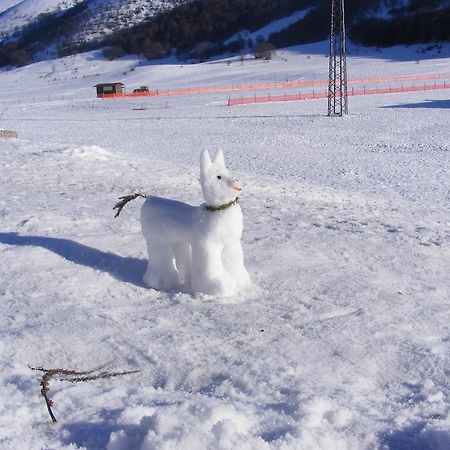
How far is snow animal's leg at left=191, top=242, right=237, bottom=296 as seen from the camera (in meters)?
5.33

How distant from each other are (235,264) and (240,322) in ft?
2.43

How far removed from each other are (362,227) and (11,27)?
15693cm

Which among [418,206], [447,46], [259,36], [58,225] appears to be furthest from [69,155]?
[259,36]

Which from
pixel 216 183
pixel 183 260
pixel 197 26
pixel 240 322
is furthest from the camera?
pixel 197 26

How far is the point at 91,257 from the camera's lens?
20.7 feet

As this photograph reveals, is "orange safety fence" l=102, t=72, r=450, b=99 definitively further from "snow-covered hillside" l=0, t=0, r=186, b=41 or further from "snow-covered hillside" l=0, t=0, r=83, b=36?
"snow-covered hillside" l=0, t=0, r=83, b=36

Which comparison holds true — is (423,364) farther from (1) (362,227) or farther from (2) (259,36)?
(2) (259,36)

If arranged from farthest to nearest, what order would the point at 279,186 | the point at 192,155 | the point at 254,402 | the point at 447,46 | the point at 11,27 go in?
the point at 11,27 < the point at 447,46 < the point at 192,155 < the point at 279,186 < the point at 254,402

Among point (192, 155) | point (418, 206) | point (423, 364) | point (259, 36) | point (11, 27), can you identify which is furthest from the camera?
point (11, 27)

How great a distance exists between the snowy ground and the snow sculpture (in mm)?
185

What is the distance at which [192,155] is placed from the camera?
17859mm

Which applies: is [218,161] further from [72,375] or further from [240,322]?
[72,375]

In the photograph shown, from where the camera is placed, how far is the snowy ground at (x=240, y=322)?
343cm

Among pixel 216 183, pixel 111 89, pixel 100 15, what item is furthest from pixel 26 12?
pixel 216 183
